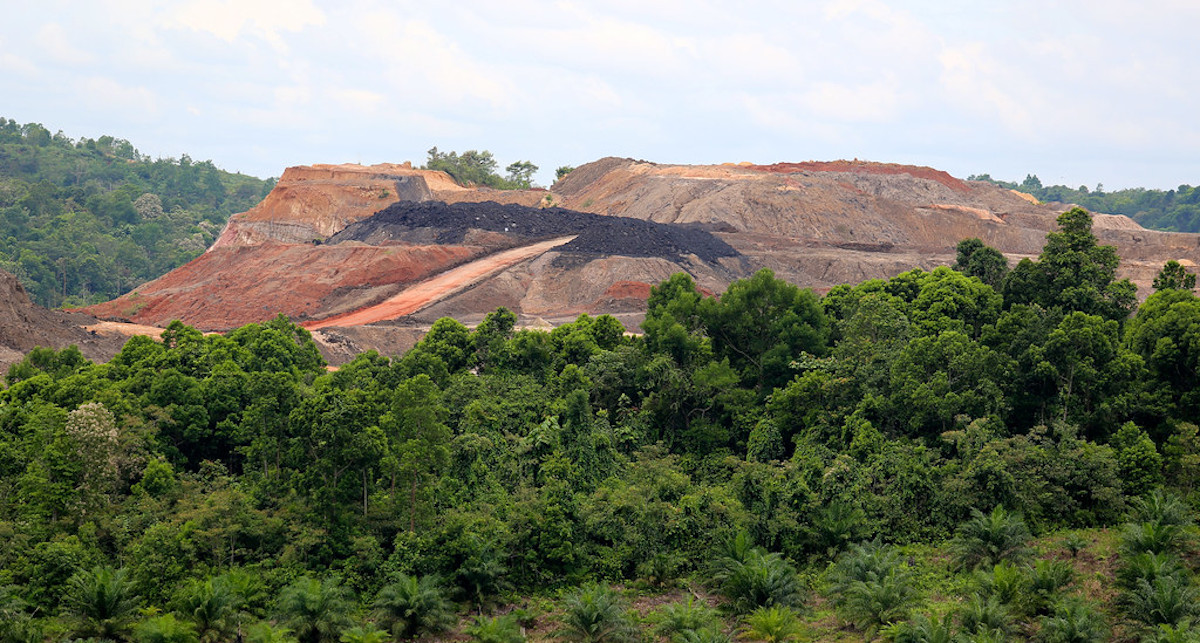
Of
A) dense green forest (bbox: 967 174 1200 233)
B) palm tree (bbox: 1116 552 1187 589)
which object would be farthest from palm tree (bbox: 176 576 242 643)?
dense green forest (bbox: 967 174 1200 233)

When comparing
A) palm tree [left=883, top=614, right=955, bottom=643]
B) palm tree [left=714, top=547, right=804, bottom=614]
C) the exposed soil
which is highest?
the exposed soil

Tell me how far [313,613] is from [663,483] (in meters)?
11.4

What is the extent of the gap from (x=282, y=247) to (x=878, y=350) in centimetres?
6366

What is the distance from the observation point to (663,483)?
33.7m

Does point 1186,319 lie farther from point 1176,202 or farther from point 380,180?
point 1176,202

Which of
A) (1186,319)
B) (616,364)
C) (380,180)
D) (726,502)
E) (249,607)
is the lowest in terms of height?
(249,607)

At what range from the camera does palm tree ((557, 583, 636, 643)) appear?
2606 centimetres

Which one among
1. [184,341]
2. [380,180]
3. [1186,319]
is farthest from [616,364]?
[380,180]

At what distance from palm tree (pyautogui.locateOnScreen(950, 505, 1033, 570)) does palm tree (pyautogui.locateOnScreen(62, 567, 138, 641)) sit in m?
21.2

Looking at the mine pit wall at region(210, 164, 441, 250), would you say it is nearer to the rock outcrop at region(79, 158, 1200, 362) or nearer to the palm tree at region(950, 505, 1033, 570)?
the rock outcrop at region(79, 158, 1200, 362)

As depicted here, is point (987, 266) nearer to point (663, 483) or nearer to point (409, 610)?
point (663, 483)

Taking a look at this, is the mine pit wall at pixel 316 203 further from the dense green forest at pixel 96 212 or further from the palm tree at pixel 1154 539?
the palm tree at pixel 1154 539

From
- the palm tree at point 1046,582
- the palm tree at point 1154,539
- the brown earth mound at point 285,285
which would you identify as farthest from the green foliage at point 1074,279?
the brown earth mound at point 285,285

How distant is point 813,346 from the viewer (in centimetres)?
4006
